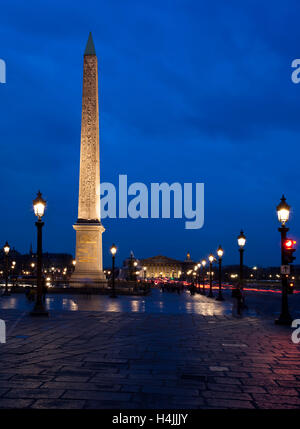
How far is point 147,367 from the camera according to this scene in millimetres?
8031

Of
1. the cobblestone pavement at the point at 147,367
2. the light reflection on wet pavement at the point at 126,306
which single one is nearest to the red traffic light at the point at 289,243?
the cobblestone pavement at the point at 147,367

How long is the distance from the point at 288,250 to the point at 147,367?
955cm

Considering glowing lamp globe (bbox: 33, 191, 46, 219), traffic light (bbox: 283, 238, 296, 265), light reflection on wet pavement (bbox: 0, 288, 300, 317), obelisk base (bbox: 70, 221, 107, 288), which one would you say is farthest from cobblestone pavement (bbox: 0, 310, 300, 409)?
obelisk base (bbox: 70, 221, 107, 288)

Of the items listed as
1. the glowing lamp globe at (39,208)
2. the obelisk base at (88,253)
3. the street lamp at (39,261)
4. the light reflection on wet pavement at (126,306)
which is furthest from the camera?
the obelisk base at (88,253)

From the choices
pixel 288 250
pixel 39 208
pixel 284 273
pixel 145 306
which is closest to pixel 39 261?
pixel 39 208

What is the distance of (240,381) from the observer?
7098 mm

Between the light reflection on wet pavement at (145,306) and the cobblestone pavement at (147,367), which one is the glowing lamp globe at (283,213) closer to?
the cobblestone pavement at (147,367)

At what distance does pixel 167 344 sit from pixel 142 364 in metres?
2.47

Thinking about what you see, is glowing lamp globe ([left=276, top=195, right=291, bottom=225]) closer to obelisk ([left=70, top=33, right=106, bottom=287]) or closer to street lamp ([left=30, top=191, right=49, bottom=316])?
street lamp ([left=30, top=191, right=49, bottom=316])

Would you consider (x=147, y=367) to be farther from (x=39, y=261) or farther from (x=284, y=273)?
(x=39, y=261)

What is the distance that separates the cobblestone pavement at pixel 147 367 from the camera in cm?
600

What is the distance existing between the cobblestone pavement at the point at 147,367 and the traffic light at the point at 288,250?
301 centimetres
